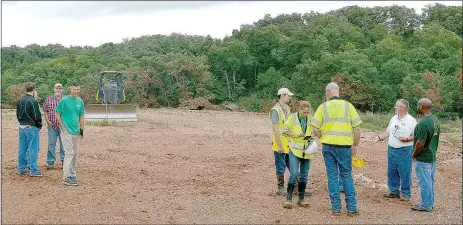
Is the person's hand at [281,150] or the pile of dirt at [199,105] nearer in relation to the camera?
the person's hand at [281,150]

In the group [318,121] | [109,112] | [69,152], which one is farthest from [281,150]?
[109,112]

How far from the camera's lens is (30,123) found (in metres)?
8.24

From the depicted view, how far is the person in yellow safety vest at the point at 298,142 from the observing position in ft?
21.8

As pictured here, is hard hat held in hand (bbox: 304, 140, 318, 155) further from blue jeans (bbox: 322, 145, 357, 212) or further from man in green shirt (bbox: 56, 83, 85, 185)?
man in green shirt (bbox: 56, 83, 85, 185)

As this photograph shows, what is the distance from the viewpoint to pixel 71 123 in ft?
25.6

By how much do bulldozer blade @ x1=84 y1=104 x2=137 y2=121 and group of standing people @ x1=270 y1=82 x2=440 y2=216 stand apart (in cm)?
1275

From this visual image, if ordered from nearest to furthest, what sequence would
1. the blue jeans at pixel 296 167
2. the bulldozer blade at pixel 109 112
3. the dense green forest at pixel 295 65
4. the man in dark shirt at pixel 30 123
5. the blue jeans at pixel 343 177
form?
the blue jeans at pixel 343 177 < the blue jeans at pixel 296 167 < the man in dark shirt at pixel 30 123 < the bulldozer blade at pixel 109 112 < the dense green forest at pixel 295 65

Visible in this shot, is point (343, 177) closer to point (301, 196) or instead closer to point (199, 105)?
point (301, 196)

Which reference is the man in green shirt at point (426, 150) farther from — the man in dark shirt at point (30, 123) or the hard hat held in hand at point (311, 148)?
the man in dark shirt at point (30, 123)

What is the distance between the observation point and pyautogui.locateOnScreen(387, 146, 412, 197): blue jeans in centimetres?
738

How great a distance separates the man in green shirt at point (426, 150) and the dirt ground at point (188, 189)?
0.21 m

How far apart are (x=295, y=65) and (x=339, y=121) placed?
3775 centimetres

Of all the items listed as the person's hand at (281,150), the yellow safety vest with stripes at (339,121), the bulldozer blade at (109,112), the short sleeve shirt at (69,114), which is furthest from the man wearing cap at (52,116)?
the bulldozer blade at (109,112)

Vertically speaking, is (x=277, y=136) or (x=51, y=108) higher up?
→ (x=51, y=108)
